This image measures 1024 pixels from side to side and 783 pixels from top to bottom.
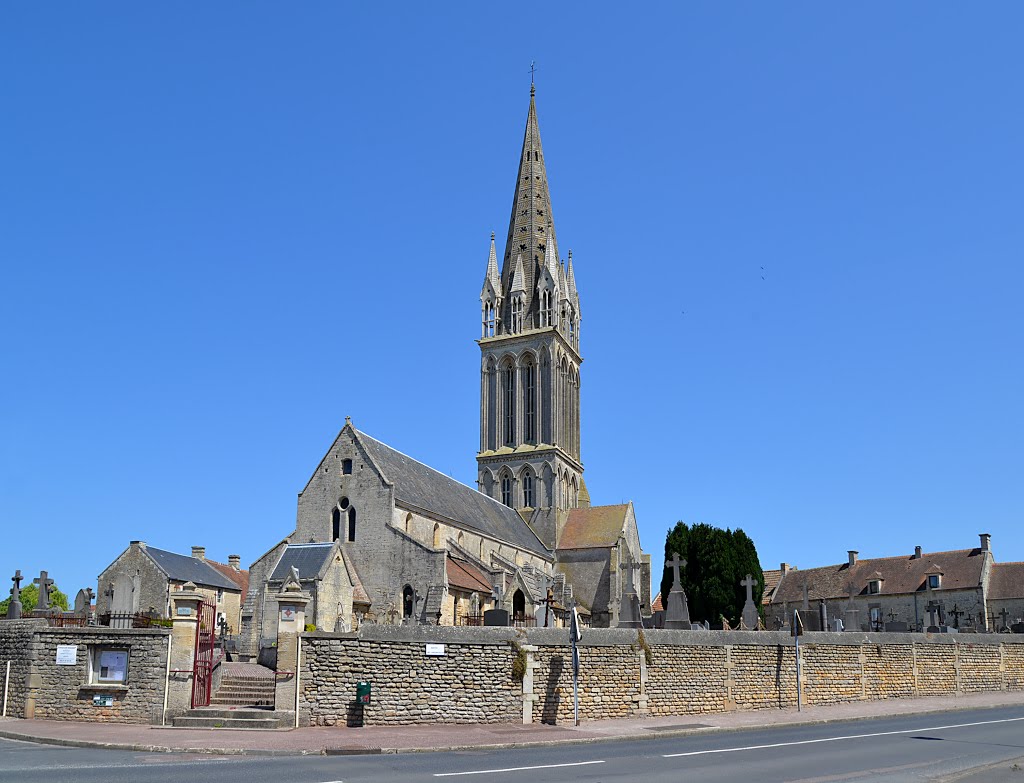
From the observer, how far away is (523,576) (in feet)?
159

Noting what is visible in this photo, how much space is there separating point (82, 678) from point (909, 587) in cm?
5296

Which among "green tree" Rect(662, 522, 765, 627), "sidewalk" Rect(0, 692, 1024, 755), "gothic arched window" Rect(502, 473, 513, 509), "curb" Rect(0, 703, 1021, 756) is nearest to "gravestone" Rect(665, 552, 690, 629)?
"sidewalk" Rect(0, 692, 1024, 755)

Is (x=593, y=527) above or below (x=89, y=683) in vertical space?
above

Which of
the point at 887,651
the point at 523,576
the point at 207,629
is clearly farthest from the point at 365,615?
the point at 887,651

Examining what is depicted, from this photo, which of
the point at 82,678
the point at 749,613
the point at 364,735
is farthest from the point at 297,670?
the point at 749,613

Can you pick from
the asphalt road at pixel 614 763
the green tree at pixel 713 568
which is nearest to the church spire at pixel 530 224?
the green tree at pixel 713 568

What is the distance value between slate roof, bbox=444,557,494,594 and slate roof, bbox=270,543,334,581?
526 cm

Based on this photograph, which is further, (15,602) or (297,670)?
(15,602)

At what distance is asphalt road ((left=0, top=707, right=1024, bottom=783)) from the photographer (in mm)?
11859

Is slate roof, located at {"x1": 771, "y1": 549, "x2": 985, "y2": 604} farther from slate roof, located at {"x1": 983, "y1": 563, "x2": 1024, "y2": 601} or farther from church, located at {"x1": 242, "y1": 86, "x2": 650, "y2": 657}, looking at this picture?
church, located at {"x1": 242, "y1": 86, "x2": 650, "y2": 657}

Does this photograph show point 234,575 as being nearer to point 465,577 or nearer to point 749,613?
point 465,577

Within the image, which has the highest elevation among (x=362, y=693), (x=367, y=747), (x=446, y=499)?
(x=446, y=499)

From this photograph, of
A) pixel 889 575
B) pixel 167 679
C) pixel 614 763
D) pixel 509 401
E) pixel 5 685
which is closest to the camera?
pixel 614 763

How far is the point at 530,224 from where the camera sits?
70188mm
